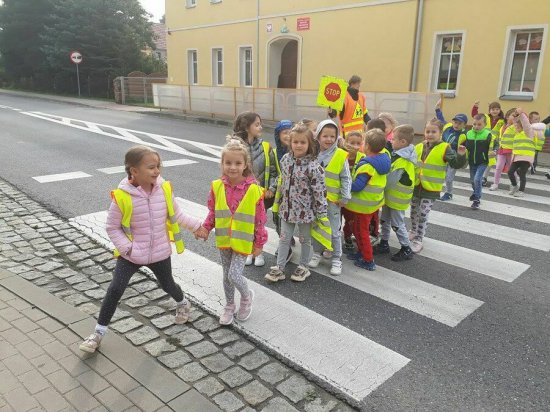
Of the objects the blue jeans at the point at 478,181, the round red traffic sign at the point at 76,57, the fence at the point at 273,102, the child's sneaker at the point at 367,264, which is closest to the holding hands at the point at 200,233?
the child's sneaker at the point at 367,264

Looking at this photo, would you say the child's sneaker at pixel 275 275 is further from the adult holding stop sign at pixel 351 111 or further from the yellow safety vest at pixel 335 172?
the adult holding stop sign at pixel 351 111

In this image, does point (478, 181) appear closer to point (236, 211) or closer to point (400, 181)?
point (400, 181)

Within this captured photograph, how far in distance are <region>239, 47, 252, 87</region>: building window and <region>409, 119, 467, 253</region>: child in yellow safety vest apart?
745 inches

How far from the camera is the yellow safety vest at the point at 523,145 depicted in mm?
8148

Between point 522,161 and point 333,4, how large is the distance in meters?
12.6

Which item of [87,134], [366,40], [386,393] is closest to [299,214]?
[386,393]

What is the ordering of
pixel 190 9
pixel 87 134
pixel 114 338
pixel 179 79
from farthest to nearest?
1. pixel 179 79
2. pixel 190 9
3. pixel 87 134
4. pixel 114 338

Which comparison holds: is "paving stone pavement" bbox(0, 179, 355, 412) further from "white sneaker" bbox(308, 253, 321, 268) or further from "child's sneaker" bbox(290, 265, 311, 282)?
"white sneaker" bbox(308, 253, 321, 268)

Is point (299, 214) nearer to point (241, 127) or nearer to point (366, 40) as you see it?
point (241, 127)

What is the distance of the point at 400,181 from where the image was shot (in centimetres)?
499

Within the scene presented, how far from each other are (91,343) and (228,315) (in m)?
1.08

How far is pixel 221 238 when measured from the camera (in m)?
3.65

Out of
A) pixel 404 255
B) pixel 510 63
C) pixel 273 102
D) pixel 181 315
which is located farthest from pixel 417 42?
pixel 181 315

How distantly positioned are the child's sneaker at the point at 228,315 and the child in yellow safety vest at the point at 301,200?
0.79 metres
